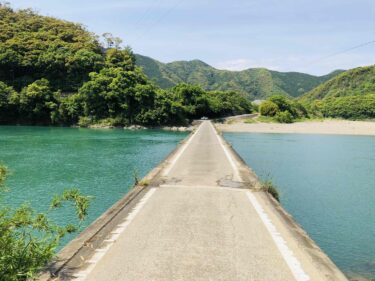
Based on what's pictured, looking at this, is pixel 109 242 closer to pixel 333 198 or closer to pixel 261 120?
pixel 333 198

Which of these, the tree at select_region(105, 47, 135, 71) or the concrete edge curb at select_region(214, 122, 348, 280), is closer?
the concrete edge curb at select_region(214, 122, 348, 280)

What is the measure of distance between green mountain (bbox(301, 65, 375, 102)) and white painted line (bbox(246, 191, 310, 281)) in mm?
162747

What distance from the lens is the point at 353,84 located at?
173m

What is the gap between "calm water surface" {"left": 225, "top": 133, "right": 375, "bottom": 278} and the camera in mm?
11859

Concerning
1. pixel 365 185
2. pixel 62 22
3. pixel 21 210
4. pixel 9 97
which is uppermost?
pixel 62 22

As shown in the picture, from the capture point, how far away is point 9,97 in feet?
268

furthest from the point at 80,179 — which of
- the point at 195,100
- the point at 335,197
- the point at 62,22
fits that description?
the point at 62,22

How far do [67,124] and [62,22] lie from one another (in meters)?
46.8

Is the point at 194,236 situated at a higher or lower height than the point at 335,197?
higher

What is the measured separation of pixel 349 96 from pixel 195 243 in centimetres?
15291

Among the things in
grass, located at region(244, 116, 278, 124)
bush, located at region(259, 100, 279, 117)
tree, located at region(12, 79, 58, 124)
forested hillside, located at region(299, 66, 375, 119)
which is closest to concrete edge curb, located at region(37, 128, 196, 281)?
tree, located at region(12, 79, 58, 124)

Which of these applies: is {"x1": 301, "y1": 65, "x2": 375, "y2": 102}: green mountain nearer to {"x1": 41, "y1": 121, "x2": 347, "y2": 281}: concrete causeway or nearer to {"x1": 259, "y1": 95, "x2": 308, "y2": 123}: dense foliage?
{"x1": 259, "y1": 95, "x2": 308, "y2": 123}: dense foliage

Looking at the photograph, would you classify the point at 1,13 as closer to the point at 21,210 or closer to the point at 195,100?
the point at 195,100

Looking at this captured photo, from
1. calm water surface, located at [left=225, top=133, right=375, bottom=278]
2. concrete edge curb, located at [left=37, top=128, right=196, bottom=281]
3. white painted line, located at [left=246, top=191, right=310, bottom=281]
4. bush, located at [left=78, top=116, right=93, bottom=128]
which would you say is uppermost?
bush, located at [left=78, top=116, right=93, bottom=128]
